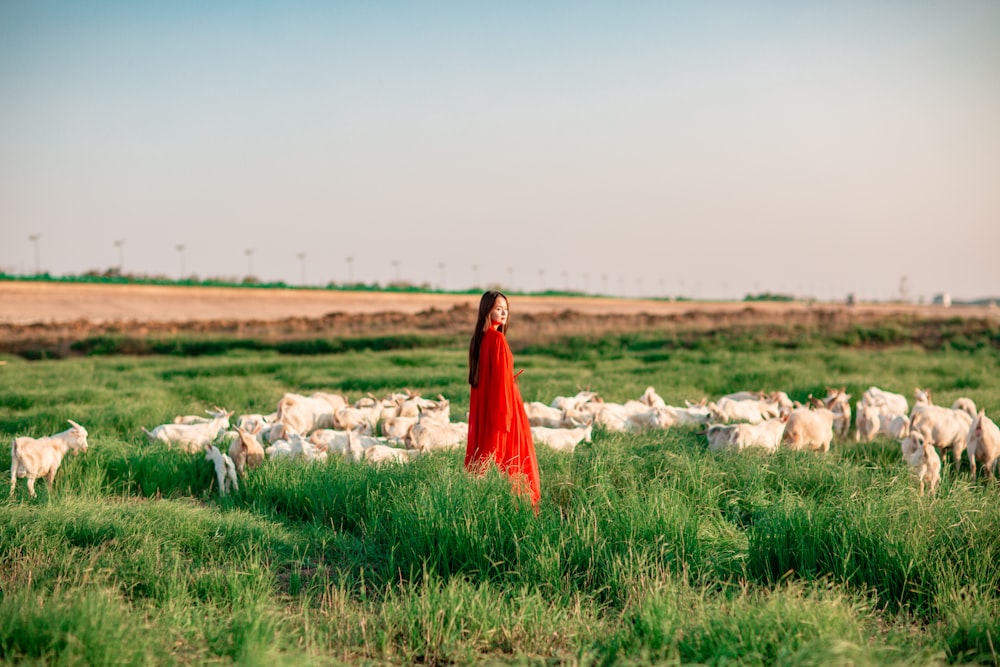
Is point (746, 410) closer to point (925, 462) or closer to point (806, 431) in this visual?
point (806, 431)

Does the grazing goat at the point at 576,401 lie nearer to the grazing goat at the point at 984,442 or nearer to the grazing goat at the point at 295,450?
the grazing goat at the point at 295,450

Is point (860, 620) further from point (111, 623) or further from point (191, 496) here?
point (191, 496)

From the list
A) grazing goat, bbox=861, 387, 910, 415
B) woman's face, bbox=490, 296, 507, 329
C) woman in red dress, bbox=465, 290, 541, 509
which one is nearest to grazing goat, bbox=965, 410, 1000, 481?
grazing goat, bbox=861, 387, 910, 415

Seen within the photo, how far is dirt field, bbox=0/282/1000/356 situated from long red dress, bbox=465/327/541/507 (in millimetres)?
23245

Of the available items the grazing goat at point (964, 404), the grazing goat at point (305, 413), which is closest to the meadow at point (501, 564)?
the grazing goat at point (305, 413)

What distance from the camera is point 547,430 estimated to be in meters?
9.98

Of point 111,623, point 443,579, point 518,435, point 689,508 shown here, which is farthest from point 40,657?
point 689,508

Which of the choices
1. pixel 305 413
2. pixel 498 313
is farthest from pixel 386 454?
pixel 305 413

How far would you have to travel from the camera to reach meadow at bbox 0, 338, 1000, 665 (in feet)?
13.3

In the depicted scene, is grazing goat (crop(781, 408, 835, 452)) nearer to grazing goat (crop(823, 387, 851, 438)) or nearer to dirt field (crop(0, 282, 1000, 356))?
grazing goat (crop(823, 387, 851, 438))

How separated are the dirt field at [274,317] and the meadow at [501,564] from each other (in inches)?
904

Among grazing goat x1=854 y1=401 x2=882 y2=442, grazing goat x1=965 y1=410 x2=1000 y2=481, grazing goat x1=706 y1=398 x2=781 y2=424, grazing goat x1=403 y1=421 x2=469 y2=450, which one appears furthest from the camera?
grazing goat x1=706 y1=398 x2=781 y2=424

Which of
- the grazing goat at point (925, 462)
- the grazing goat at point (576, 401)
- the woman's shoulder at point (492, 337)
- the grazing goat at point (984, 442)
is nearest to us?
the woman's shoulder at point (492, 337)

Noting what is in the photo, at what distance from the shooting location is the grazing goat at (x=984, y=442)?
8219 millimetres
